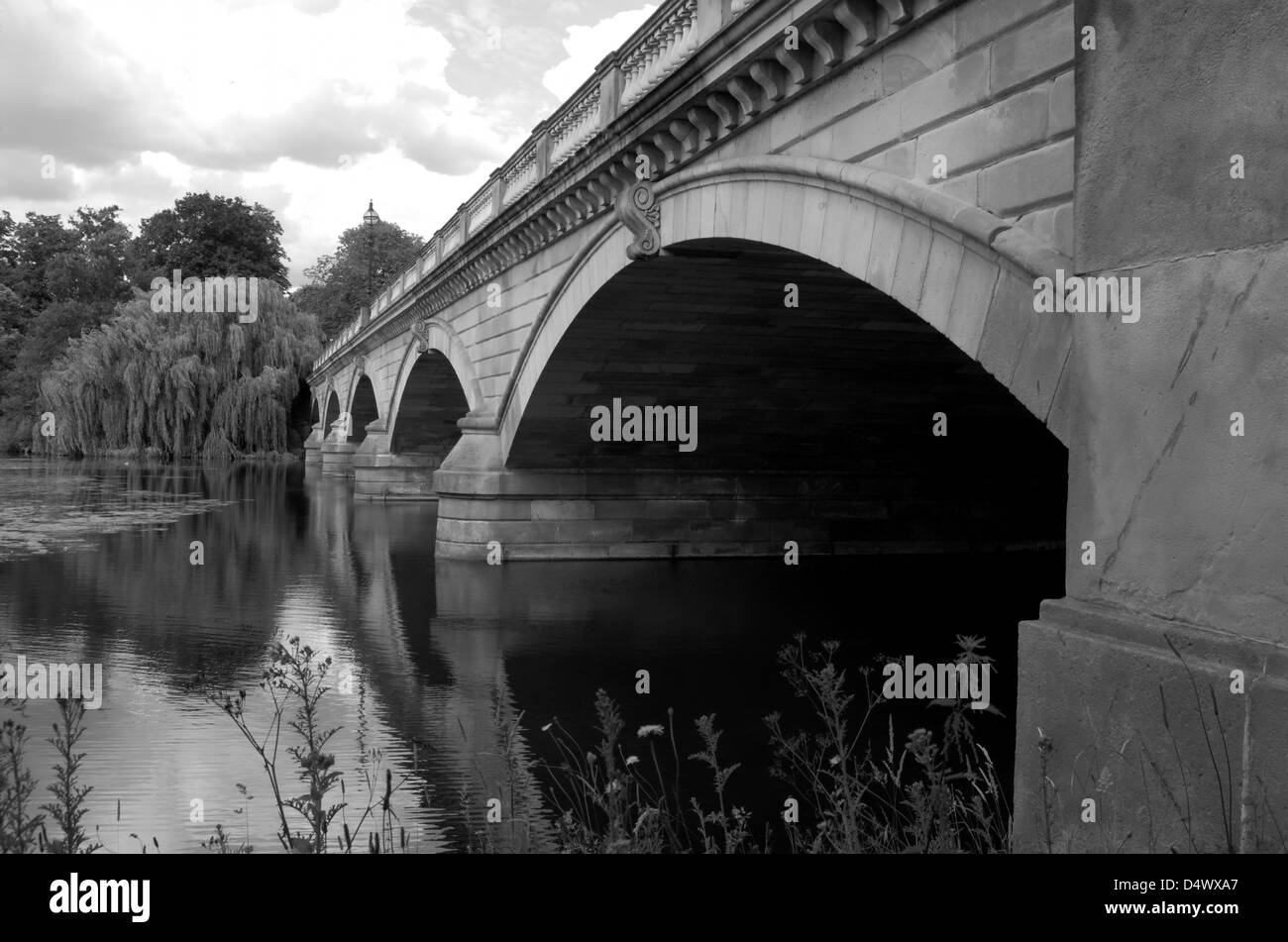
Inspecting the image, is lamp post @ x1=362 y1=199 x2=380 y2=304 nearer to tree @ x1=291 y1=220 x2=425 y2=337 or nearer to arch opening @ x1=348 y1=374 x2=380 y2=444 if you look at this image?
tree @ x1=291 y1=220 x2=425 y2=337

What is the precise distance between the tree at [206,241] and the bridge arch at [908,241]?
5666 cm

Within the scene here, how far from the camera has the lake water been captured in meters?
7.02

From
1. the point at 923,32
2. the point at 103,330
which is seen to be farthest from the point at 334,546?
the point at 103,330

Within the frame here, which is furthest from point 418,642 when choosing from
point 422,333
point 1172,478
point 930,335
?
point 422,333

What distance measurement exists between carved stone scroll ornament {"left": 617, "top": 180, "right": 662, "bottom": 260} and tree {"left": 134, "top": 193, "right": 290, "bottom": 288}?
54972 millimetres

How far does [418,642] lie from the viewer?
12.2 m

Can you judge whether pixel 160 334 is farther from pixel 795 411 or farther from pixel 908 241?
pixel 908 241

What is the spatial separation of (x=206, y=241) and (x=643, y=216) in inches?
2275

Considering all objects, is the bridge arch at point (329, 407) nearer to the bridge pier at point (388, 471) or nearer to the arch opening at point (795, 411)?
the bridge pier at point (388, 471)

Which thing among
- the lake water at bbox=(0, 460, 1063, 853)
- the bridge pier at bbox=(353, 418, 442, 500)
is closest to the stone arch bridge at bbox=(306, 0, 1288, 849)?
Result: the lake water at bbox=(0, 460, 1063, 853)

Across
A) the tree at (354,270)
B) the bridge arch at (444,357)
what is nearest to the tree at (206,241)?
the tree at (354,270)

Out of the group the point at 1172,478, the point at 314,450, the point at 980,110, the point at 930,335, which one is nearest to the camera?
the point at 1172,478

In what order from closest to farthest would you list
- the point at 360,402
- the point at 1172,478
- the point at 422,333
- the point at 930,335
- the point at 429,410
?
the point at 1172,478 < the point at 930,335 < the point at 422,333 < the point at 429,410 < the point at 360,402

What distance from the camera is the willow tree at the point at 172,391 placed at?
1590 inches
